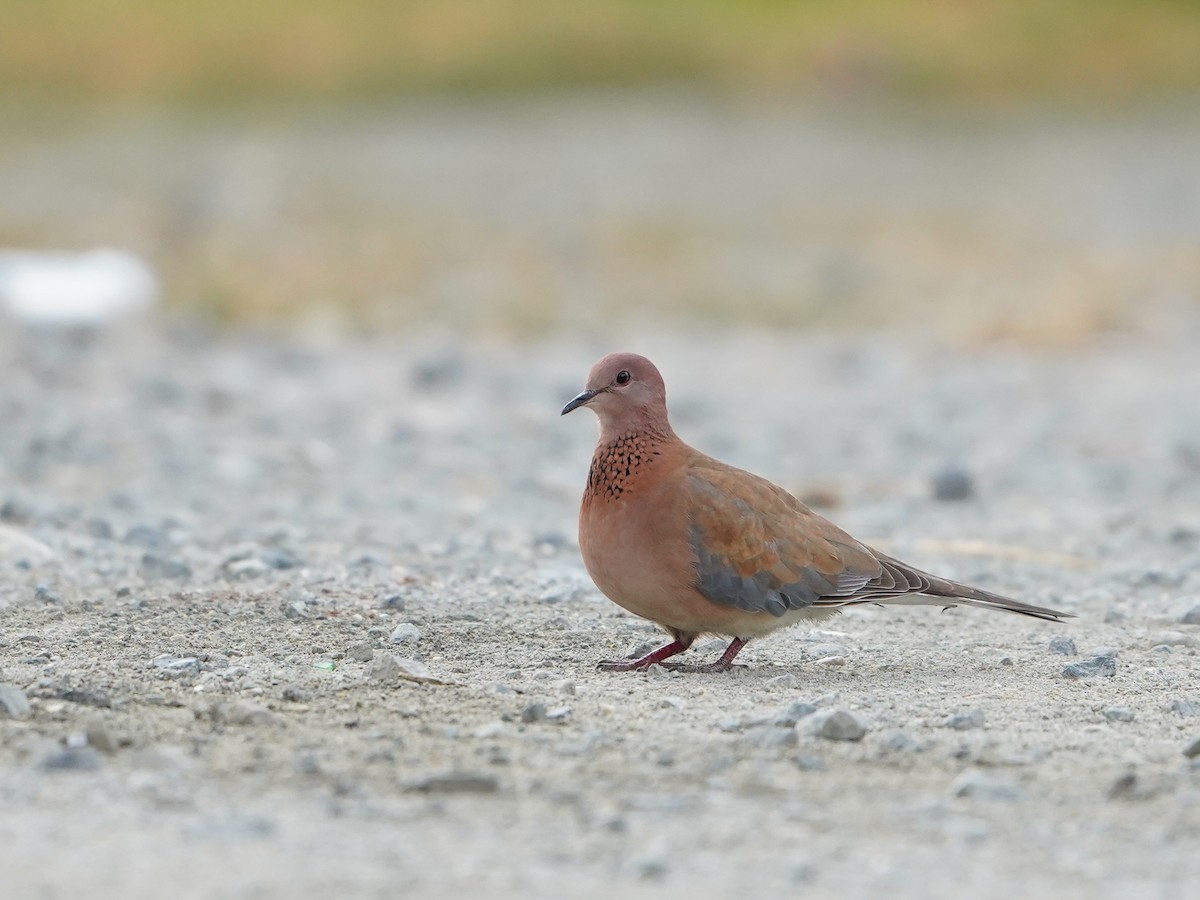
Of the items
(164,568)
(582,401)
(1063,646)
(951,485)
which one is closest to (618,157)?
(951,485)

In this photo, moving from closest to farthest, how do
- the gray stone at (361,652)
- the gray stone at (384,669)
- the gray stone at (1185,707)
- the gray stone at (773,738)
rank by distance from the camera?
the gray stone at (773,738) < the gray stone at (1185,707) < the gray stone at (384,669) < the gray stone at (361,652)

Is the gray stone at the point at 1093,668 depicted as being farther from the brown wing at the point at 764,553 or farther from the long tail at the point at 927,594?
the brown wing at the point at 764,553

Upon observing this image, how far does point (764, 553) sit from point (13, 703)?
7.18ft

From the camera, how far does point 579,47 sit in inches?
1441

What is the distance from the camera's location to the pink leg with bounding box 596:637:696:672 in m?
5.53

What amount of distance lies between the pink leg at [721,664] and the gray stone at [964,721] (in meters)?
0.96

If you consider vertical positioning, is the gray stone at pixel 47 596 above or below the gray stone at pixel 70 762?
above

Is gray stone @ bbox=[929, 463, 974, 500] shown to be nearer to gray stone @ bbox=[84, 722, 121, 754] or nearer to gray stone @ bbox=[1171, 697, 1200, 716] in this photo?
gray stone @ bbox=[1171, 697, 1200, 716]

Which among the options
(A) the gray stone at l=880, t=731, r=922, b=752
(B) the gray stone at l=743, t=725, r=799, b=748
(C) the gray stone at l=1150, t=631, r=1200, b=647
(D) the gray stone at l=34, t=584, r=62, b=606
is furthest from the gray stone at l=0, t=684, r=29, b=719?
(C) the gray stone at l=1150, t=631, r=1200, b=647

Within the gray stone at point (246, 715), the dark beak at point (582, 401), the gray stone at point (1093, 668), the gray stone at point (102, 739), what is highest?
the dark beak at point (582, 401)

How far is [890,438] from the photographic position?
11039 mm

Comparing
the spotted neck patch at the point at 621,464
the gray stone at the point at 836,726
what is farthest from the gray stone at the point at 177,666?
the gray stone at the point at 836,726

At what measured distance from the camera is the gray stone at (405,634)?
574 cm

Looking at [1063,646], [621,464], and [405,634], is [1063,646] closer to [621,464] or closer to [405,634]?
[621,464]
